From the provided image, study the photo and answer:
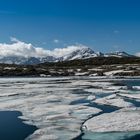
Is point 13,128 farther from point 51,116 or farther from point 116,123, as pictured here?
point 116,123

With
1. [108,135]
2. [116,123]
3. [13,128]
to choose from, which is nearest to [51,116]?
[13,128]

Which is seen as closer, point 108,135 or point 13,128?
point 108,135

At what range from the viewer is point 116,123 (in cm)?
1847

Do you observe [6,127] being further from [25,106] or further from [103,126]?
[25,106]

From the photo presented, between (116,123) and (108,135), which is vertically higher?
(116,123)

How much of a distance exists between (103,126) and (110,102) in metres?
10.3

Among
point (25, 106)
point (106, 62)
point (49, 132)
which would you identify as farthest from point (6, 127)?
point (106, 62)

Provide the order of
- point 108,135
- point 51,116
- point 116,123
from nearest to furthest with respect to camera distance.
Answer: point 108,135
point 116,123
point 51,116

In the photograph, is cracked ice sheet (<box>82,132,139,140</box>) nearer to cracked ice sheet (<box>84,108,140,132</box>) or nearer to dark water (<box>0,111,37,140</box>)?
cracked ice sheet (<box>84,108,140,132</box>)

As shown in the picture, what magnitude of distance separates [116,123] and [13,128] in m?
5.55

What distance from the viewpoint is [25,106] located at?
2591 cm

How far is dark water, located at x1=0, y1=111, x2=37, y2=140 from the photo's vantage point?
660 inches

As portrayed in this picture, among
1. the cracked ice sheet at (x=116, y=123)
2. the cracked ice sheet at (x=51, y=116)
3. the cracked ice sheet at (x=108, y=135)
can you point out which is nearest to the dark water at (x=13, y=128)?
the cracked ice sheet at (x=51, y=116)

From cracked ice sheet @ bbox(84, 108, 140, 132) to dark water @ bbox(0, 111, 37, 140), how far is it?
320 centimetres
